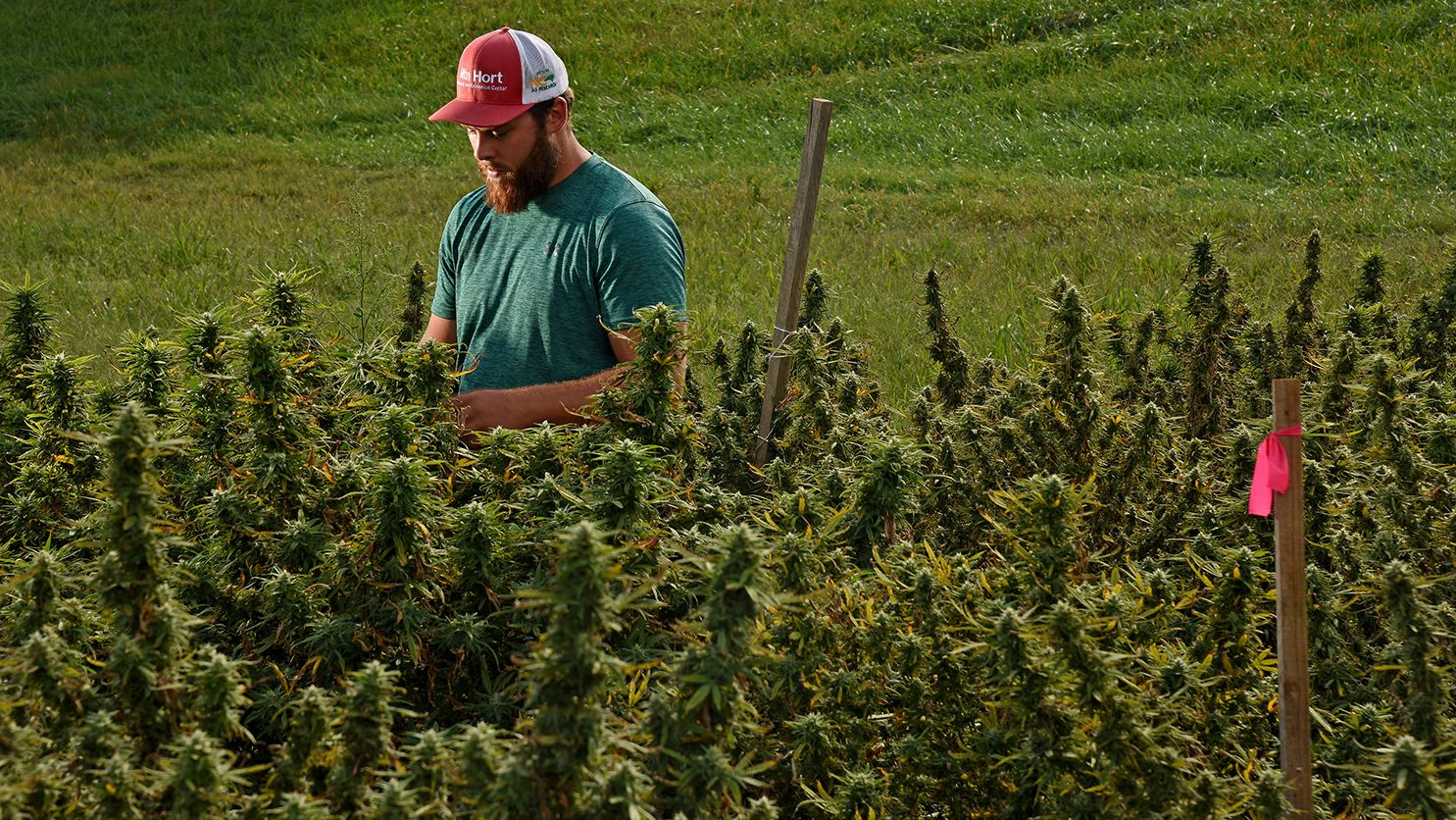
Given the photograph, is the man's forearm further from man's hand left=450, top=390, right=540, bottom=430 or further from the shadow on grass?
Result: the shadow on grass

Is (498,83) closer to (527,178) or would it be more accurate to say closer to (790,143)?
(527,178)

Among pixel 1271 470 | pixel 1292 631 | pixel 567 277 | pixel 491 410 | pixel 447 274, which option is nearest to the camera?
pixel 1292 631

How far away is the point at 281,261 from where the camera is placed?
10352mm

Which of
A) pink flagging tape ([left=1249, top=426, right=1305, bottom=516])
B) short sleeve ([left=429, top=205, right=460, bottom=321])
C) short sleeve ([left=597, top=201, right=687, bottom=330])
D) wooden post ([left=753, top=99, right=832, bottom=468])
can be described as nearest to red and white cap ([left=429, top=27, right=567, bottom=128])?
short sleeve ([left=597, top=201, right=687, bottom=330])

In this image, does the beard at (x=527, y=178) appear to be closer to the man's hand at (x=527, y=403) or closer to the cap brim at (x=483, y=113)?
the cap brim at (x=483, y=113)

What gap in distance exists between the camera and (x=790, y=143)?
15852mm

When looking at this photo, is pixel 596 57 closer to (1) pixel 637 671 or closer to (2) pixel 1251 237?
(2) pixel 1251 237

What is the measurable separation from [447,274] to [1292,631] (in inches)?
132

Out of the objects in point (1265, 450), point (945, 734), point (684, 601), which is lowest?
point (945, 734)

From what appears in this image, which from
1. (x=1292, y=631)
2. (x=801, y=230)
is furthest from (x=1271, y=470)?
(x=801, y=230)

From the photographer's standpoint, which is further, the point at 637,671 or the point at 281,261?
the point at 281,261

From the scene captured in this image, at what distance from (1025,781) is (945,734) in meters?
0.30

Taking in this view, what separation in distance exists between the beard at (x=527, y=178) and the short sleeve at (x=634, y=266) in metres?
0.32

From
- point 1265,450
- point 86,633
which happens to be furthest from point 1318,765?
point 86,633
